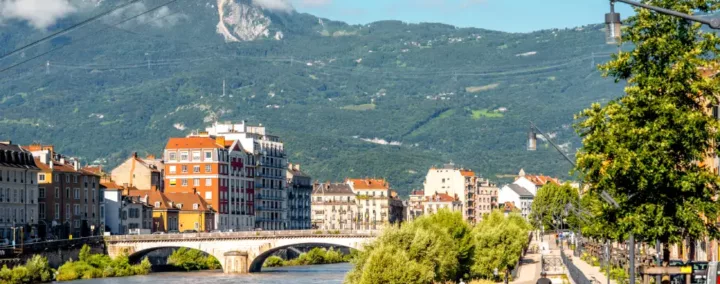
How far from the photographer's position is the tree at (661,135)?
5016 cm

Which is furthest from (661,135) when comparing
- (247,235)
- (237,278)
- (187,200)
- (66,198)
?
(187,200)

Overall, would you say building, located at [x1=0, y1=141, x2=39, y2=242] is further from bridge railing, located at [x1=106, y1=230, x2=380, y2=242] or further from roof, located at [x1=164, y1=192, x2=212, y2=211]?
roof, located at [x1=164, y1=192, x2=212, y2=211]

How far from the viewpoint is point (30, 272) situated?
12462 centimetres

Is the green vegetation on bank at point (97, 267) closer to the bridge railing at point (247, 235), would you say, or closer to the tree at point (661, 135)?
the bridge railing at point (247, 235)

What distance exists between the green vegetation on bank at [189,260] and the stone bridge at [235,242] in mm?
5947

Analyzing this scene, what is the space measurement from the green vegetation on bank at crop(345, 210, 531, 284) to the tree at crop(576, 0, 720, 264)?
2696cm

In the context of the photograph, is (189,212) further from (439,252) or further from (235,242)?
(439,252)

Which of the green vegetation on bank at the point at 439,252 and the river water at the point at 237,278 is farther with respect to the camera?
the river water at the point at 237,278

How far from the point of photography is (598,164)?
52.4 meters

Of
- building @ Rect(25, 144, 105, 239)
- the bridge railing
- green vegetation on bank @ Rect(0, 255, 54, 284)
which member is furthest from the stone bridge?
green vegetation on bank @ Rect(0, 255, 54, 284)

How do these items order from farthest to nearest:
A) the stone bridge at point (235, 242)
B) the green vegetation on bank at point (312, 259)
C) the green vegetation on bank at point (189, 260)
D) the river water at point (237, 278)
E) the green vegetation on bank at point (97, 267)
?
1. the green vegetation on bank at point (312, 259)
2. the green vegetation on bank at point (189, 260)
3. the stone bridge at point (235, 242)
4. the green vegetation on bank at point (97, 267)
5. the river water at point (237, 278)

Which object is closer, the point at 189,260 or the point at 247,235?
the point at 247,235

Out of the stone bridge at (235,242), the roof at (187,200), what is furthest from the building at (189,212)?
the stone bridge at (235,242)

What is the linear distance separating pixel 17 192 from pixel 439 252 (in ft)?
212
